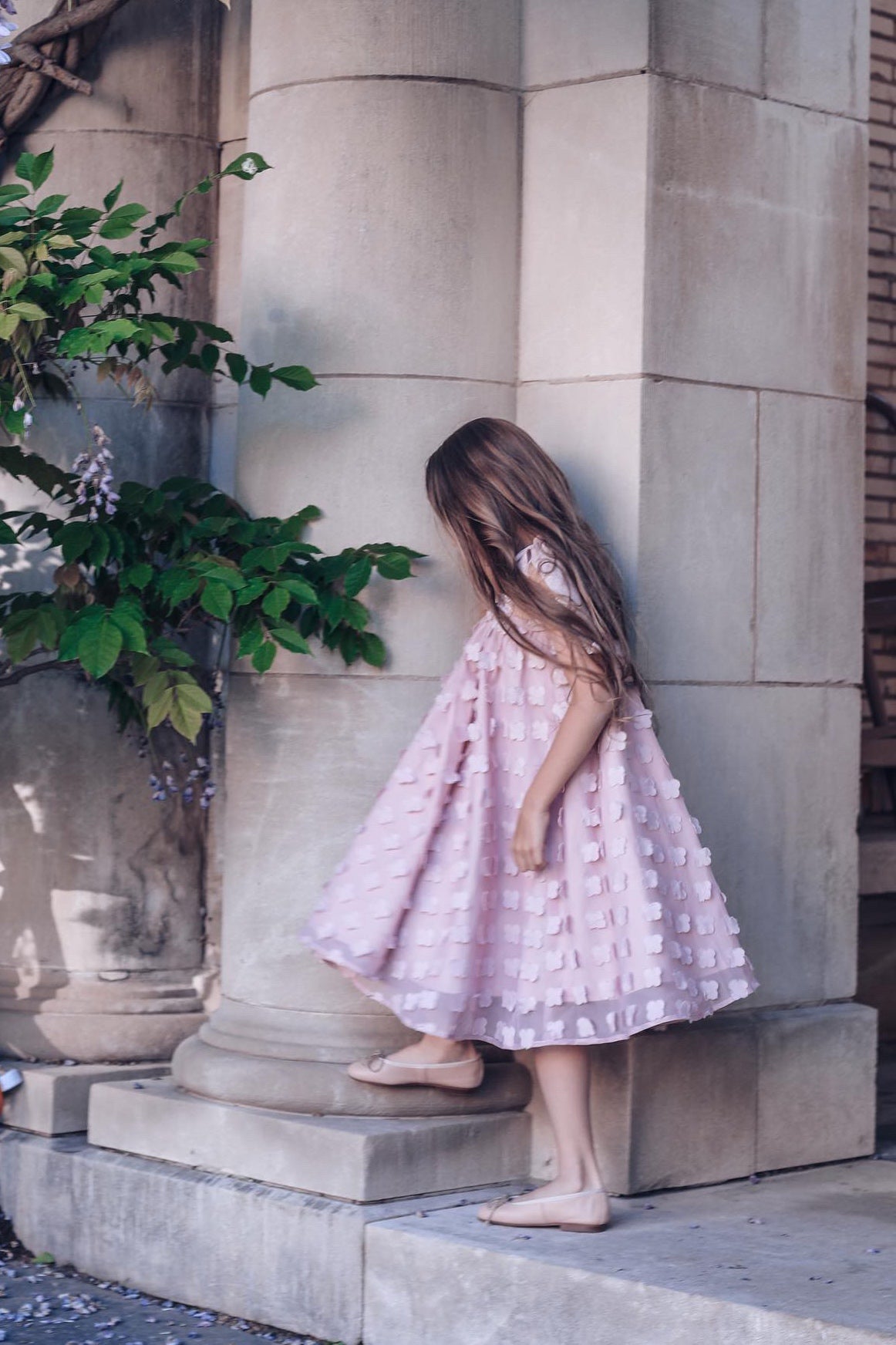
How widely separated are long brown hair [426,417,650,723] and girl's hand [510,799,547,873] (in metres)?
0.27

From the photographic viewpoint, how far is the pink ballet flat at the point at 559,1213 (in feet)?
14.1

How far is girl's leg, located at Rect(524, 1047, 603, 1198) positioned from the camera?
172 inches

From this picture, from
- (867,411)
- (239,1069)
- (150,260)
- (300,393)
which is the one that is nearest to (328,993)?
(239,1069)

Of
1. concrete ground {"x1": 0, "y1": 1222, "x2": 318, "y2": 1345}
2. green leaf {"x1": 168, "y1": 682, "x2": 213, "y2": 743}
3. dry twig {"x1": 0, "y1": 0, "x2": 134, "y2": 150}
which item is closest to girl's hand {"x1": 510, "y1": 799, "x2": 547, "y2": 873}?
green leaf {"x1": 168, "y1": 682, "x2": 213, "y2": 743}

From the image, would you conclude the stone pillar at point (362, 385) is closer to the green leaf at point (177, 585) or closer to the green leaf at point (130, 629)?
the green leaf at point (177, 585)

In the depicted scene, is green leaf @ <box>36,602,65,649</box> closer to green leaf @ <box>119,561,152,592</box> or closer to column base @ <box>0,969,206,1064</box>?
green leaf @ <box>119,561,152,592</box>

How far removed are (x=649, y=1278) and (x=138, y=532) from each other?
214 centimetres

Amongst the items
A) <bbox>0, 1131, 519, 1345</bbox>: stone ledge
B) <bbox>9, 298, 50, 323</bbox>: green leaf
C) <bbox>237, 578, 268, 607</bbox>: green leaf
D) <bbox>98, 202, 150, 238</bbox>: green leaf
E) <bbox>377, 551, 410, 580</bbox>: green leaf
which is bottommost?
<bbox>0, 1131, 519, 1345</bbox>: stone ledge

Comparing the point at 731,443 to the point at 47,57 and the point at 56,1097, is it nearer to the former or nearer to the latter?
the point at 47,57

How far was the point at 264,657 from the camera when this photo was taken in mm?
4496

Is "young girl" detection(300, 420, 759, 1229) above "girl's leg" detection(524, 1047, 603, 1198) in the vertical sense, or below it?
above

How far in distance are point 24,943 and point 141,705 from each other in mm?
757

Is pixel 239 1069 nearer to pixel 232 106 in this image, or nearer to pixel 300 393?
pixel 300 393

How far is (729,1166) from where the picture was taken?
491 cm
